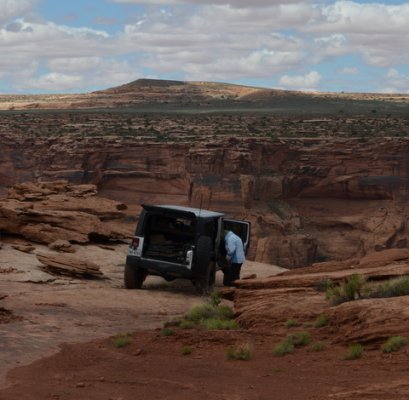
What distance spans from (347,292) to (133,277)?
6759 millimetres

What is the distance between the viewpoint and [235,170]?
48938 mm

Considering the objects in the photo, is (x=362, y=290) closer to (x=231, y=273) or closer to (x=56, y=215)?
(x=231, y=273)

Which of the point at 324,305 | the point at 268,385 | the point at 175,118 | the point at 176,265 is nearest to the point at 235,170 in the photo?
the point at 175,118

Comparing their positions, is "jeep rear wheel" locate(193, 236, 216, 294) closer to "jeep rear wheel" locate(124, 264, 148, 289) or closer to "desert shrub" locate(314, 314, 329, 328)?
"jeep rear wheel" locate(124, 264, 148, 289)

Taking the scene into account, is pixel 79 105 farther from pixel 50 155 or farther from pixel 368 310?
pixel 368 310

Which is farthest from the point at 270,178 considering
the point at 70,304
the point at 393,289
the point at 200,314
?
the point at 393,289

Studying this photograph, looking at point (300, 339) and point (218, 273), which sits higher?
point (300, 339)

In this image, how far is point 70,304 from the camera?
570 inches

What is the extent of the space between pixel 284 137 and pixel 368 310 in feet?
146

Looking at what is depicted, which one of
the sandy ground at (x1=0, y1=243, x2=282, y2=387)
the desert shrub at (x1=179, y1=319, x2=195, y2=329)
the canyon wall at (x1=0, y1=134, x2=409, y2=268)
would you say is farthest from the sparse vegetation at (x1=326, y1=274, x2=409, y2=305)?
the canyon wall at (x1=0, y1=134, x2=409, y2=268)

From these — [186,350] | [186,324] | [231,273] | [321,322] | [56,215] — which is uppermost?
[321,322]

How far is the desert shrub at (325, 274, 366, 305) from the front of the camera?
11249 millimetres

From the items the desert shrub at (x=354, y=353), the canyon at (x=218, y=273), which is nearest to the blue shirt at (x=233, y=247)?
the canyon at (x=218, y=273)

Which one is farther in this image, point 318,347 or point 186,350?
point 186,350
